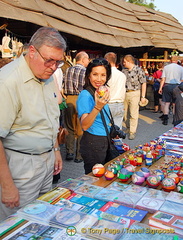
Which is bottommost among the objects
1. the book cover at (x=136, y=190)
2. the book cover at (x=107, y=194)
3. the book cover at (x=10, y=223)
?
the book cover at (x=136, y=190)

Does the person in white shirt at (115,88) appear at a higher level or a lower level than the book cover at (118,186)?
higher

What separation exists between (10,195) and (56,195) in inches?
11.0

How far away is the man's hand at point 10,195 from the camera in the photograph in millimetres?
1537

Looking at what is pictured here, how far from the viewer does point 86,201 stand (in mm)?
1494

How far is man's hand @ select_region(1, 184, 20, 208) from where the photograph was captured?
1.54 meters

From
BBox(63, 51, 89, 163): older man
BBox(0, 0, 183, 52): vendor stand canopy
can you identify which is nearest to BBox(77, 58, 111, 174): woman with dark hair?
BBox(0, 0, 183, 52): vendor stand canopy

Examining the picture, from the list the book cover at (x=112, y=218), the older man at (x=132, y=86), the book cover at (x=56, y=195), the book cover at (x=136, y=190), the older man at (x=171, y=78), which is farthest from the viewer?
the older man at (x=171, y=78)

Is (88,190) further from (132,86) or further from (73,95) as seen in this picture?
(132,86)

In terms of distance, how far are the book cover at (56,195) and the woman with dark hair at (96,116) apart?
0.66 metres

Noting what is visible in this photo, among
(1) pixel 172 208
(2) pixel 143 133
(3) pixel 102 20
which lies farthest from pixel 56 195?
(3) pixel 102 20

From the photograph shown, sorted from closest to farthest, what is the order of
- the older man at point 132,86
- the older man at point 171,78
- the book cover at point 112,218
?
the book cover at point 112,218, the older man at point 132,86, the older man at point 171,78

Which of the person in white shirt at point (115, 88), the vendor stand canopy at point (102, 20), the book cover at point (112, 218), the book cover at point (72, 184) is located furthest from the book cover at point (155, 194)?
the person in white shirt at point (115, 88)

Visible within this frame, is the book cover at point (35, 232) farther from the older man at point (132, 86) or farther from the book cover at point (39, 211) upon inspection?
the older man at point (132, 86)

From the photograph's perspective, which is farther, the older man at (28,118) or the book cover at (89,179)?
the book cover at (89,179)
